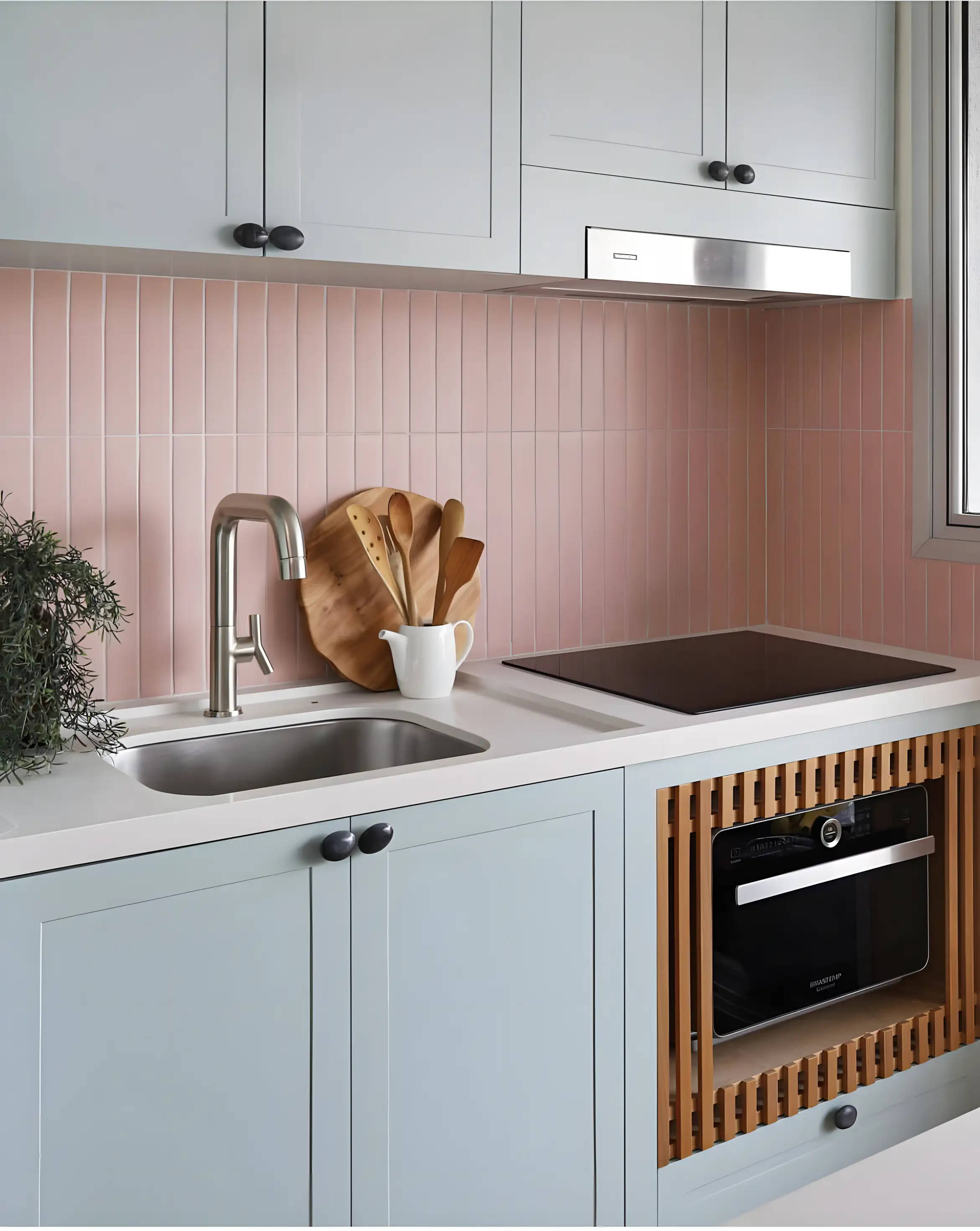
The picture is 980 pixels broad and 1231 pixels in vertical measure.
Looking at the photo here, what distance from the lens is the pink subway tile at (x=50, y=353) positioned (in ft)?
5.71

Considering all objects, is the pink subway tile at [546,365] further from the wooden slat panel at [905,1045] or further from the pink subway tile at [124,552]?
the wooden slat panel at [905,1045]

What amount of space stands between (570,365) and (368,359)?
1.49 ft

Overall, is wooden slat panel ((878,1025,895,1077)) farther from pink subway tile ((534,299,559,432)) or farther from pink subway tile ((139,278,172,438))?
pink subway tile ((139,278,172,438))

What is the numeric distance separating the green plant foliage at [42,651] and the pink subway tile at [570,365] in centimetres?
105

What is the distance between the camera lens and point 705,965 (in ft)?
5.91

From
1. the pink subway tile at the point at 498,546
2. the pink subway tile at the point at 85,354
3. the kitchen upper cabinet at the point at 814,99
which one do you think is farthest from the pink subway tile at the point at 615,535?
the pink subway tile at the point at 85,354

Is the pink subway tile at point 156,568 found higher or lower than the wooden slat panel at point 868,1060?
higher

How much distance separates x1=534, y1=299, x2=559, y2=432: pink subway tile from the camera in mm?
2271

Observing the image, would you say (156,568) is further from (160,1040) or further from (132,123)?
(160,1040)

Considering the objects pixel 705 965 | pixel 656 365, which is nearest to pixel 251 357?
pixel 656 365

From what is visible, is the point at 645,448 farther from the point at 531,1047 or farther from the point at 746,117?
the point at 531,1047

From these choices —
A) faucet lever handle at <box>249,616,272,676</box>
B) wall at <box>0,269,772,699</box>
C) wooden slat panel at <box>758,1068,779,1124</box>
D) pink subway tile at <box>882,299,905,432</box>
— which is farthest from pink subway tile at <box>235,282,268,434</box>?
wooden slat panel at <box>758,1068,779,1124</box>

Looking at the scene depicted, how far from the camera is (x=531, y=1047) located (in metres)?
1.60

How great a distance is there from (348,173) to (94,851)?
38.3 inches
